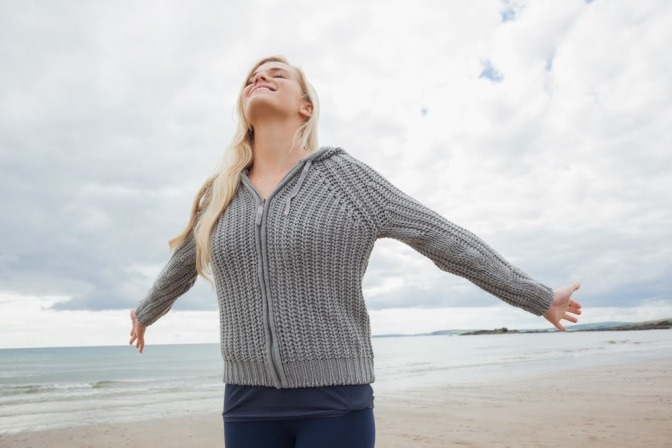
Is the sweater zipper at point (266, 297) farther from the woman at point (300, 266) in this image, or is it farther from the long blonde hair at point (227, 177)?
the long blonde hair at point (227, 177)

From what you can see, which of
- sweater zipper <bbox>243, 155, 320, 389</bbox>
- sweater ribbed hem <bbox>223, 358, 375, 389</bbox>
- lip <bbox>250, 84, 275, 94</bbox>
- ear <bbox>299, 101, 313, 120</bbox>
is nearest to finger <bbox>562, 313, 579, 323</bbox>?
sweater ribbed hem <bbox>223, 358, 375, 389</bbox>

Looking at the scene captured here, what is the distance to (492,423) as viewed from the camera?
7.56 m

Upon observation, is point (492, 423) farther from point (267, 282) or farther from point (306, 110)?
point (267, 282)

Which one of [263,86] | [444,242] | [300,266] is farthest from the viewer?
[263,86]

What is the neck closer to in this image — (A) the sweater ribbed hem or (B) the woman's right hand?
(A) the sweater ribbed hem

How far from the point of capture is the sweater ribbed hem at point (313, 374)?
157cm

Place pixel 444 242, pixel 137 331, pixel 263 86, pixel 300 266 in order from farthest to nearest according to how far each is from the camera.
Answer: pixel 137 331 → pixel 263 86 → pixel 444 242 → pixel 300 266

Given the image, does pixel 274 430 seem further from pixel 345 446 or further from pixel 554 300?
pixel 554 300

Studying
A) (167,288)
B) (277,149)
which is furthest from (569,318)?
(167,288)

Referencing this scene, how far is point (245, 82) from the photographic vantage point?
6.80 feet

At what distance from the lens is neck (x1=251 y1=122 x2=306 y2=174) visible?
191 centimetres

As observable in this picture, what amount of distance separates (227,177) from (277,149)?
7.7 inches

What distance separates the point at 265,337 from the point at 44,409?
11.3 metres

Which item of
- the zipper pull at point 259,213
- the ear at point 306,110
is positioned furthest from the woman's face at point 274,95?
the zipper pull at point 259,213
